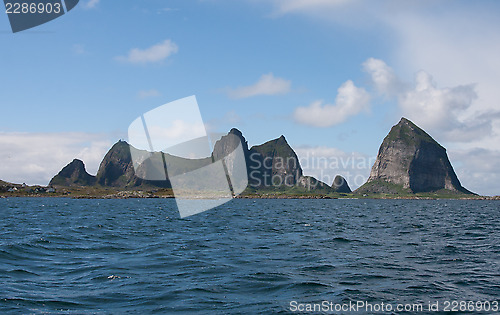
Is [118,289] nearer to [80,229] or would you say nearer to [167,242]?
[167,242]

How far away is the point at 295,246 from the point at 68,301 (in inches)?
932

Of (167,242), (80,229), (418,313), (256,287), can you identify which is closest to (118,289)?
(256,287)

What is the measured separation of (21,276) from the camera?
24703 mm

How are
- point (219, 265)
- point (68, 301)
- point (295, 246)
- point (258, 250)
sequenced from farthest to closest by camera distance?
point (295, 246)
point (258, 250)
point (219, 265)
point (68, 301)

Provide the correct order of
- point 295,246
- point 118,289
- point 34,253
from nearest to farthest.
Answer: point 118,289 < point 34,253 < point 295,246

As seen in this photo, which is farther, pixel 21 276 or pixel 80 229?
pixel 80 229

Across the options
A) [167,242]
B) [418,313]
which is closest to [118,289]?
[418,313]

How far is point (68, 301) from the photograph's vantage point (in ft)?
62.8

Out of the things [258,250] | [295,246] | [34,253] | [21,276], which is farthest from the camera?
[295,246]

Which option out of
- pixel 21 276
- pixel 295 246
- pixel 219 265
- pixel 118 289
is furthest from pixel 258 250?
pixel 21 276

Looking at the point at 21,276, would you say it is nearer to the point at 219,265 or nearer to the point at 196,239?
the point at 219,265

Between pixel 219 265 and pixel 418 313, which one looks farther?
pixel 219 265

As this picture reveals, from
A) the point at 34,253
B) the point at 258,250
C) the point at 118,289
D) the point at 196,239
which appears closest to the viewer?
the point at 118,289

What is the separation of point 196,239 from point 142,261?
13.9m
